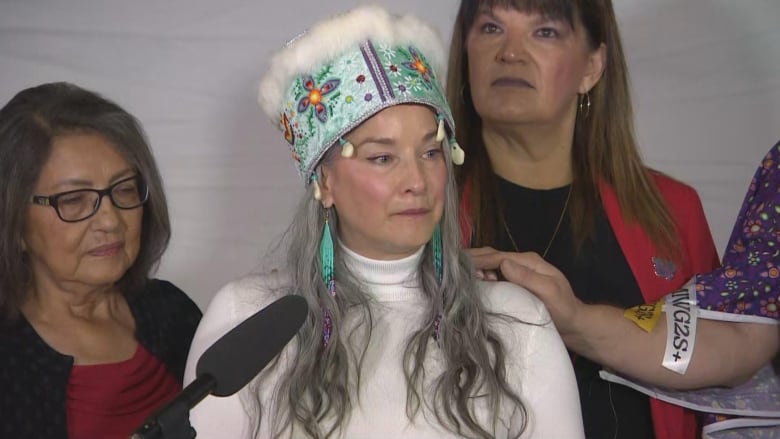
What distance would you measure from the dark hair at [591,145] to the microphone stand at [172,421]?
4.01 ft

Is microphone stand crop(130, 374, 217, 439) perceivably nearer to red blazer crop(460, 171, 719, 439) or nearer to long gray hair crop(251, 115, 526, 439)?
long gray hair crop(251, 115, 526, 439)

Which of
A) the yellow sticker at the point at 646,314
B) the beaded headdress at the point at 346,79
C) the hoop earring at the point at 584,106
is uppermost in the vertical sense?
the beaded headdress at the point at 346,79

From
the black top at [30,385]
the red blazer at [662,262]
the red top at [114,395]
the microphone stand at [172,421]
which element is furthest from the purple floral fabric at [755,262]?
the microphone stand at [172,421]

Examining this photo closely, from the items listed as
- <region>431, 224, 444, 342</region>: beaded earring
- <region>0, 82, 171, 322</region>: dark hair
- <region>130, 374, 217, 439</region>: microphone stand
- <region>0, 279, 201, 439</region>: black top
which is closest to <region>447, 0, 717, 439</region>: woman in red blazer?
<region>431, 224, 444, 342</region>: beaded earring

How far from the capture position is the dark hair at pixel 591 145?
2.32 metres

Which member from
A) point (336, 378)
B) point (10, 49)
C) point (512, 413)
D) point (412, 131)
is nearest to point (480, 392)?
point (512, 413)

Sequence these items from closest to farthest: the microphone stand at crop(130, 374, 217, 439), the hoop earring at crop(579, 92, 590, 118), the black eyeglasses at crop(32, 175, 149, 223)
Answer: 1. the microphone stand at crop(130, 374, 217, 439)
2. the black eyeglasses at crop(32, 175, 149, 223)
3. the hoop earring at crop(579, 92, 590, 118)

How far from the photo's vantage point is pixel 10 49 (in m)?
3.56

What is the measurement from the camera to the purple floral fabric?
2.08 metres

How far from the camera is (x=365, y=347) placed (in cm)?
190

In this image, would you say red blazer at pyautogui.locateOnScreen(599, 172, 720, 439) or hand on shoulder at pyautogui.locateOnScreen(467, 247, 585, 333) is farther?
red blazer at pyautogui.locateOnScreen(599, 172, 720, 439)

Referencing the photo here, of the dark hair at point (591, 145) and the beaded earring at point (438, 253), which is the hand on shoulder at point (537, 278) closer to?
the beaded earring at point (438, 253)

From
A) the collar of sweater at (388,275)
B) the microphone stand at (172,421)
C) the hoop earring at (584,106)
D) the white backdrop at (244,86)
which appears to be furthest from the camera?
the white backdrop at (244,86)

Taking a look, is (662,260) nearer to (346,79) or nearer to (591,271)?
(591,271)
